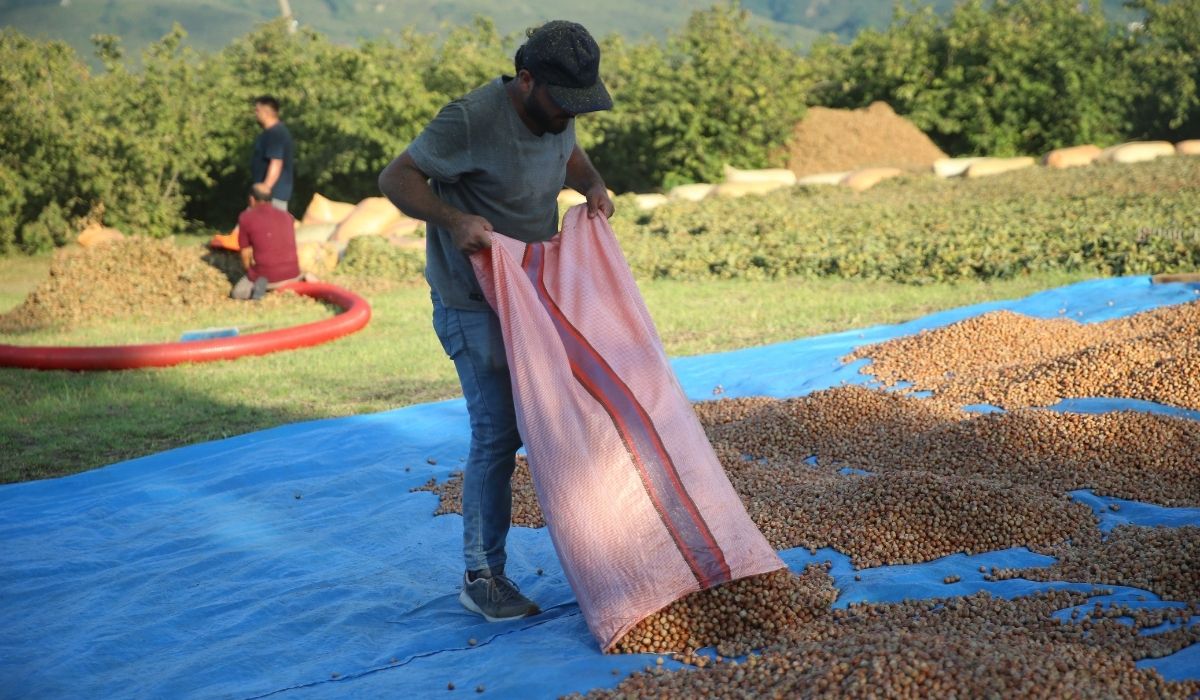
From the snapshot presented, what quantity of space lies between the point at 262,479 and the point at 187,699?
6.79 ft

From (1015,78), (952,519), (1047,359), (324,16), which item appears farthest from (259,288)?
(324,16)

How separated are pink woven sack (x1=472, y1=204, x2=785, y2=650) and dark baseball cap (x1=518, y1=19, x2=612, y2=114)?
1.33ft

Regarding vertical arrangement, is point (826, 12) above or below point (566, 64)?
below

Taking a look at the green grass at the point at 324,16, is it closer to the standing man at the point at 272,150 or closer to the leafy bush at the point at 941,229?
the leafy bush at the point at 941,229

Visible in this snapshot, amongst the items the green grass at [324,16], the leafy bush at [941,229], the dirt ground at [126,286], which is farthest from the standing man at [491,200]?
the green grass at [324,16]

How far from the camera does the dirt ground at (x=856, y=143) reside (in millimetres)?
18375

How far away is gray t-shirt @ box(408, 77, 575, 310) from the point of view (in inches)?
116

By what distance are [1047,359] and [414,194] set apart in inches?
162

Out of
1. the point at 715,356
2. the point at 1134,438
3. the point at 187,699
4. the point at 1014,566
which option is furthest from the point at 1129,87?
the point at 187,699

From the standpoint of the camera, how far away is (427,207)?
2934mm

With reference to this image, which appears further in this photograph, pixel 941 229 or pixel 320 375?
pixel 941 229

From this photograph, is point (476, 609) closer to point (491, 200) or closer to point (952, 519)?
point (491, 200)

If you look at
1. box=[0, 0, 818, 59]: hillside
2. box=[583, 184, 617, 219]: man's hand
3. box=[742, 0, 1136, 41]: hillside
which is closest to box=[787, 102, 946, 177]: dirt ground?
box=[583, 184, 617, 219]: man's hand

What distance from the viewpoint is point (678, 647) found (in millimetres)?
2893
